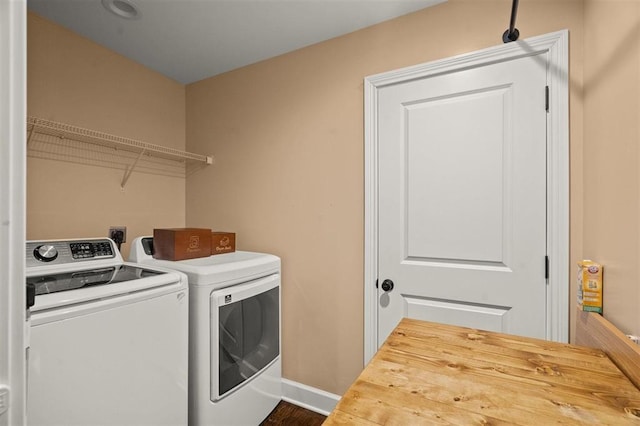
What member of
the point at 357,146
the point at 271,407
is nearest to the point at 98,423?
the point at 271,407

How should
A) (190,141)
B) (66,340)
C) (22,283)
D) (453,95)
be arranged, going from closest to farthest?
(22,283)
(66,340)
(453,95)
(190,141)

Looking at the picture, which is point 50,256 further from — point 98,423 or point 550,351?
point 550,351

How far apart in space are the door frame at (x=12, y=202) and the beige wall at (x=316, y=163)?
5.08 feet

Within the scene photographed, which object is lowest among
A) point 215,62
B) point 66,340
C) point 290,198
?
point 66,340

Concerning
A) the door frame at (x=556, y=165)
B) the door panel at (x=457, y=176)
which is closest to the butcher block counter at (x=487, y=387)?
the door frame at (x=556, y=165)

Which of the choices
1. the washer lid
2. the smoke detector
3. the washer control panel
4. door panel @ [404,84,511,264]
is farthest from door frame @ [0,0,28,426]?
door panel @ [404,84,511,264]

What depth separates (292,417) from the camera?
78.7 inches

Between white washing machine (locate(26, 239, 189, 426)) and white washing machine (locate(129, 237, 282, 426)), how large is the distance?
9 cm

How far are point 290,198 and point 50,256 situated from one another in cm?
133

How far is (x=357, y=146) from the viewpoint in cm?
191

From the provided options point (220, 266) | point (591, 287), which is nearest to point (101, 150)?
point (220, 266)

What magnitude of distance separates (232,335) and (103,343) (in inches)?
26.1

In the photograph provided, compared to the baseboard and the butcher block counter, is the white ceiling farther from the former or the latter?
the baseboard

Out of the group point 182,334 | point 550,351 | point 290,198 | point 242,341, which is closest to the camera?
point 550,351
